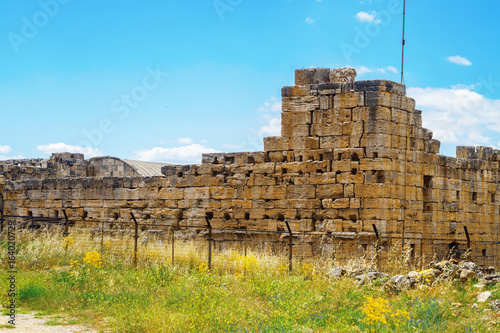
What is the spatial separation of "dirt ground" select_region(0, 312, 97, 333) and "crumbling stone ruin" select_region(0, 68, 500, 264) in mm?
6934

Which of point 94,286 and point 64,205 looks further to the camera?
point 64,205

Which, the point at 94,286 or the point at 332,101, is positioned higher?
the point at 332,101

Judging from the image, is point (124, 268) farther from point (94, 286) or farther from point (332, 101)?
point (332, 101)

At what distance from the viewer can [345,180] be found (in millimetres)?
15156

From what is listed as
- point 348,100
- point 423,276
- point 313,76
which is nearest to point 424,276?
point 423,276

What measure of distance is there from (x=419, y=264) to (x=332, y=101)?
4.48 metres

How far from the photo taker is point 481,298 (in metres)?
10.6

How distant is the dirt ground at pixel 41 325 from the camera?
9.03 m

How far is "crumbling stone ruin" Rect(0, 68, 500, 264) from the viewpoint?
15.0 metres

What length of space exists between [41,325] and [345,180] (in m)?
8.21

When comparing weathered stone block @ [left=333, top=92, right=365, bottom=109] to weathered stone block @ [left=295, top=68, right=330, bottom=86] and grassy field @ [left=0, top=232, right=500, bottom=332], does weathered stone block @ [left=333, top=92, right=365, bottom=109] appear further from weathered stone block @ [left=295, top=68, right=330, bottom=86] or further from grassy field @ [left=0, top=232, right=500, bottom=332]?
grassy field @ [left=0, top=232, right=500, bottom=332]

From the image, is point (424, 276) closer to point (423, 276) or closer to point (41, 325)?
point (423, 276)

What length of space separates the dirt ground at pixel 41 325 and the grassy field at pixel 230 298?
0.29 m

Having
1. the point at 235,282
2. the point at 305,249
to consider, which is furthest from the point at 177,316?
the point at 305,249
